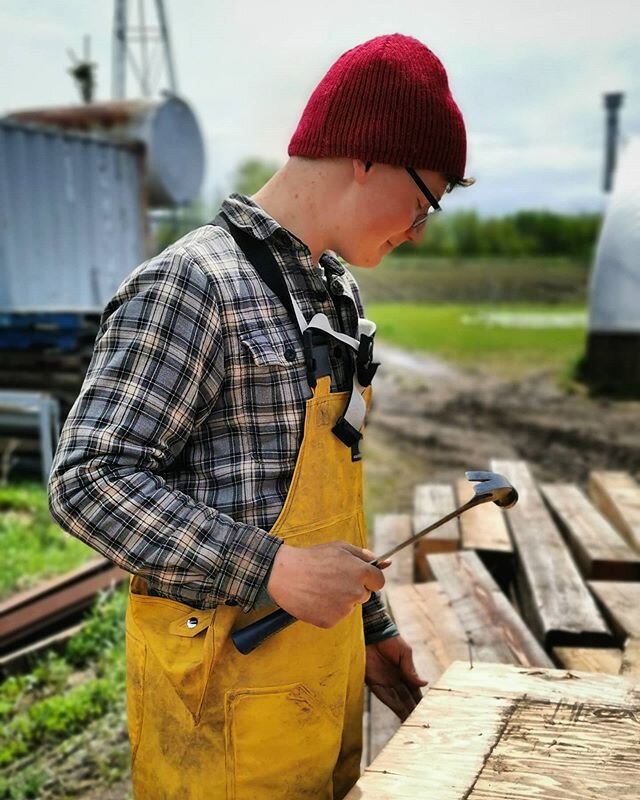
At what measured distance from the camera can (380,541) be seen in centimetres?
387

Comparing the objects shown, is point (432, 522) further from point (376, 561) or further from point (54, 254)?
point (54, 254)

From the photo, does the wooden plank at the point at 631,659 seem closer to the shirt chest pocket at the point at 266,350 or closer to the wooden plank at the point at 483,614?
the wooden plank at the point at 483,614

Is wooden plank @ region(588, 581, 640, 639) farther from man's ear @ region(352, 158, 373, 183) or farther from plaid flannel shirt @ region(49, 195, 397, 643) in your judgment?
man's ear @ region(352, 158, 373, 183)

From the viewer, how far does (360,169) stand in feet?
4.74

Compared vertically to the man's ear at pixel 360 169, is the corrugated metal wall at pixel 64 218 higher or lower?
lower

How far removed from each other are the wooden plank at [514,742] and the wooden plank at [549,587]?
1093 millimetres

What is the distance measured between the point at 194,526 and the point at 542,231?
17706 mm

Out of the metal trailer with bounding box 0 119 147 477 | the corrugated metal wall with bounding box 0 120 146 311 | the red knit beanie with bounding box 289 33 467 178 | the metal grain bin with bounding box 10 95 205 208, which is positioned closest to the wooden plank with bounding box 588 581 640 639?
the red knit beanie with bounding box 289 33 467 178

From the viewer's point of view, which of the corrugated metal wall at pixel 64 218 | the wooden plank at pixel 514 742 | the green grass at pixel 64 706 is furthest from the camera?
the corrugated metal wall at pixel 64 218

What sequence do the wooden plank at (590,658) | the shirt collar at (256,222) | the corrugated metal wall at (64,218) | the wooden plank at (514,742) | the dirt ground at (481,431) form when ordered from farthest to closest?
the corrugated metal wall at (64,218) < the dirt ground at (481,431) < the wooden plank at (590,658) < the shirt collar at (256,222) < the wooden plank at (514,742)

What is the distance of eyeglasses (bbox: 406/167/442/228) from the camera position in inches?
57.6

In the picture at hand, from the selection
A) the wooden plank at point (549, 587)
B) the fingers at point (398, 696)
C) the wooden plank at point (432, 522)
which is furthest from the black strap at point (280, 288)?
the wooden plank at point (432, 522)

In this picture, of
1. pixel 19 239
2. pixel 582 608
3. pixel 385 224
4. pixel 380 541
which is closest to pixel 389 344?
pixel 19 239

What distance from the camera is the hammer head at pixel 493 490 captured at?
1448 mm
